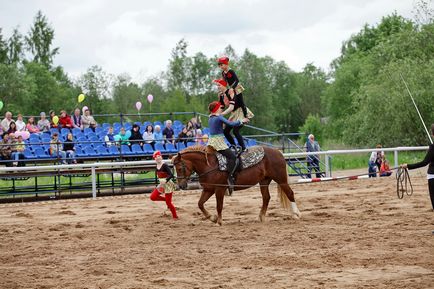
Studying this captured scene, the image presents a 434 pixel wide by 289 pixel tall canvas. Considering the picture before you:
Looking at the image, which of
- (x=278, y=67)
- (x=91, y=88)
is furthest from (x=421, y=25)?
(x=278, y=67)

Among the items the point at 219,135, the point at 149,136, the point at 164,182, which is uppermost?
the point at 149,136

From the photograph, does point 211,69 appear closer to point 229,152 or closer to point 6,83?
point 6,83

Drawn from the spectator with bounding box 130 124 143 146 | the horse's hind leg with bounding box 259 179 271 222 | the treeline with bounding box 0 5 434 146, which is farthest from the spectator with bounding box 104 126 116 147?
the treeline with bounding box 0 5 434 146

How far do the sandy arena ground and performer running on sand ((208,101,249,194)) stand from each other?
1194 millimetres

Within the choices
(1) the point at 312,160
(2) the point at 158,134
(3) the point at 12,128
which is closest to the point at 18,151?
(3) the point at 12,128

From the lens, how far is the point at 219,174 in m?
15.5

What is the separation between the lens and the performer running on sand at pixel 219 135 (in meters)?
15.4

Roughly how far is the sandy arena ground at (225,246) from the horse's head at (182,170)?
35.7 inches

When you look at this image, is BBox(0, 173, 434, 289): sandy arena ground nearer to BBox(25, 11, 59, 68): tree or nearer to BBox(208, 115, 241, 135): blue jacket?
BBox(208, 115, 241, 135): blue jacket

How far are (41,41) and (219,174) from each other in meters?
58.9

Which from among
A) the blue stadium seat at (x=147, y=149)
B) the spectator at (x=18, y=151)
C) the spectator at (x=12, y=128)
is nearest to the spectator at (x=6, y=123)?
the spectator at (x=12, y=128)

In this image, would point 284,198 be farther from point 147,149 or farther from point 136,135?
point 136,135

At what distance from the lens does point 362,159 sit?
3819 centimetres

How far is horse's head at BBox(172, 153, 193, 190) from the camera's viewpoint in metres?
15.3
